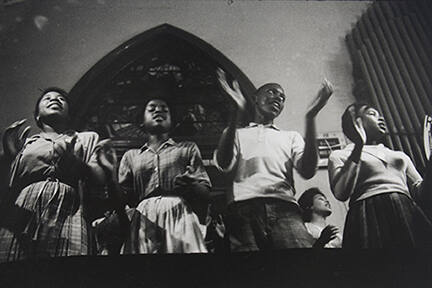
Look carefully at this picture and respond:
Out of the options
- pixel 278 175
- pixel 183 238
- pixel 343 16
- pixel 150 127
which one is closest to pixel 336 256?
pixel 278 175

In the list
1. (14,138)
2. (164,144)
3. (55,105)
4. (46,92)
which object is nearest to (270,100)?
(164,144)

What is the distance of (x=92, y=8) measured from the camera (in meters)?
5.76

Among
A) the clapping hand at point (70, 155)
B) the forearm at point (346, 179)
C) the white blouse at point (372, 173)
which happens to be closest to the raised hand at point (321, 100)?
the white blouse at point (372, 173)

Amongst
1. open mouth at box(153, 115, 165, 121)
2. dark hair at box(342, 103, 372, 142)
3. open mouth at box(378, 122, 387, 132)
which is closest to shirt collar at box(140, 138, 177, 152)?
open mouth at box(153, 115, 165, 121)

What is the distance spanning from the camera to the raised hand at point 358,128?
4.84 meters

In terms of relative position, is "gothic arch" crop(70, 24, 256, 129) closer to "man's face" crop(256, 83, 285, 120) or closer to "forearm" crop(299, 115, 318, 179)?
"man's face" crop(256, 83, 285, 120)

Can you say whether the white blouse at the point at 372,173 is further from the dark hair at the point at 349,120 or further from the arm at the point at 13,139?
the arm at the point at 13,139

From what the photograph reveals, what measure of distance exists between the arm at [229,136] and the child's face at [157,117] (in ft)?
1.71

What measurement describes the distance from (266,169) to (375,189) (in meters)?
0.91

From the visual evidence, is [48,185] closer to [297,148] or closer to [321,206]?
[297,148]

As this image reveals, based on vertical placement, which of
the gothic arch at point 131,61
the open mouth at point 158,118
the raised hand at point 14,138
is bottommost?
the raised hand at point 14,138

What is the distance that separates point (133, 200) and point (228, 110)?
1.47m

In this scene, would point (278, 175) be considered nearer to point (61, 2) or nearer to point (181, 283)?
point (181, 283)

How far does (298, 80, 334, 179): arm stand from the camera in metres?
4.70
